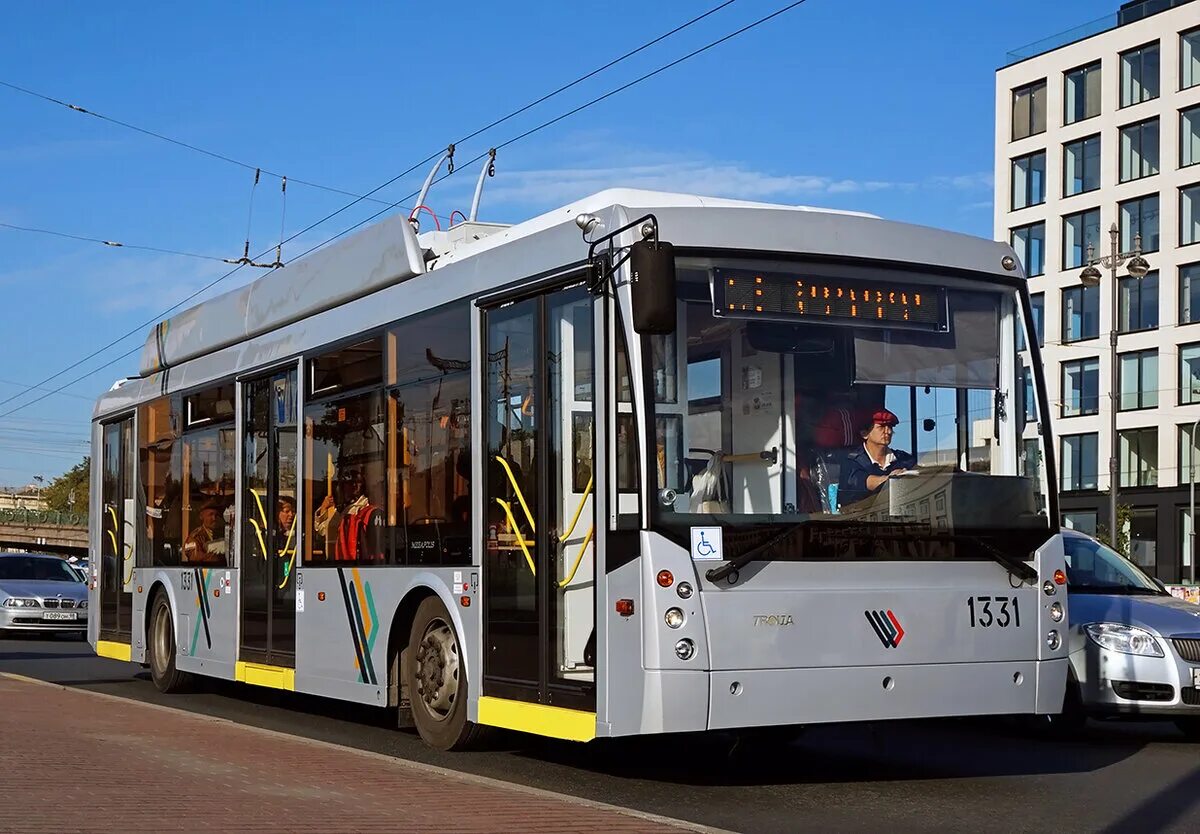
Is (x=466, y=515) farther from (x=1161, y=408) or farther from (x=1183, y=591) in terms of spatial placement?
(x=1161, y=408)

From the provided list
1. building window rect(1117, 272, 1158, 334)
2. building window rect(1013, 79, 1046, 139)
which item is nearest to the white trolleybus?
building window rect(1117, 272, 1158, 334)

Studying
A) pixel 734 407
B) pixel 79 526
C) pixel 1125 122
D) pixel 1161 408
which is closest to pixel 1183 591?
pixel 1161 408

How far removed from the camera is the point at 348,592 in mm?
12500

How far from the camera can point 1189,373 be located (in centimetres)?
6084

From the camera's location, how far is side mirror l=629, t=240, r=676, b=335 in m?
8.65

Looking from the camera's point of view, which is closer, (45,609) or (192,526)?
(192,526)

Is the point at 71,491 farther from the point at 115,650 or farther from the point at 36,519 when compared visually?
the point at 115,650

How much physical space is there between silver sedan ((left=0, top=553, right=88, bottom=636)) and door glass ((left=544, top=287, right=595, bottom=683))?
67.0ft

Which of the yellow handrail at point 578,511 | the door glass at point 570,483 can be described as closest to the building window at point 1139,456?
the door glass at point 570,483

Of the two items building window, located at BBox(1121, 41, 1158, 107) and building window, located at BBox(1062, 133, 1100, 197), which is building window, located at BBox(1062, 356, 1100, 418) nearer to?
building window, located at BBox(1062, 133, 1100, 197)

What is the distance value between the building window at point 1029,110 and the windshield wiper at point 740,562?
60639 millimetres

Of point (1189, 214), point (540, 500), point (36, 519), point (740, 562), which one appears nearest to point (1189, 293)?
point (1189, 214)

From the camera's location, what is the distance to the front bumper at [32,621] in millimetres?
28922

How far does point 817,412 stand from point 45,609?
75.2ft
